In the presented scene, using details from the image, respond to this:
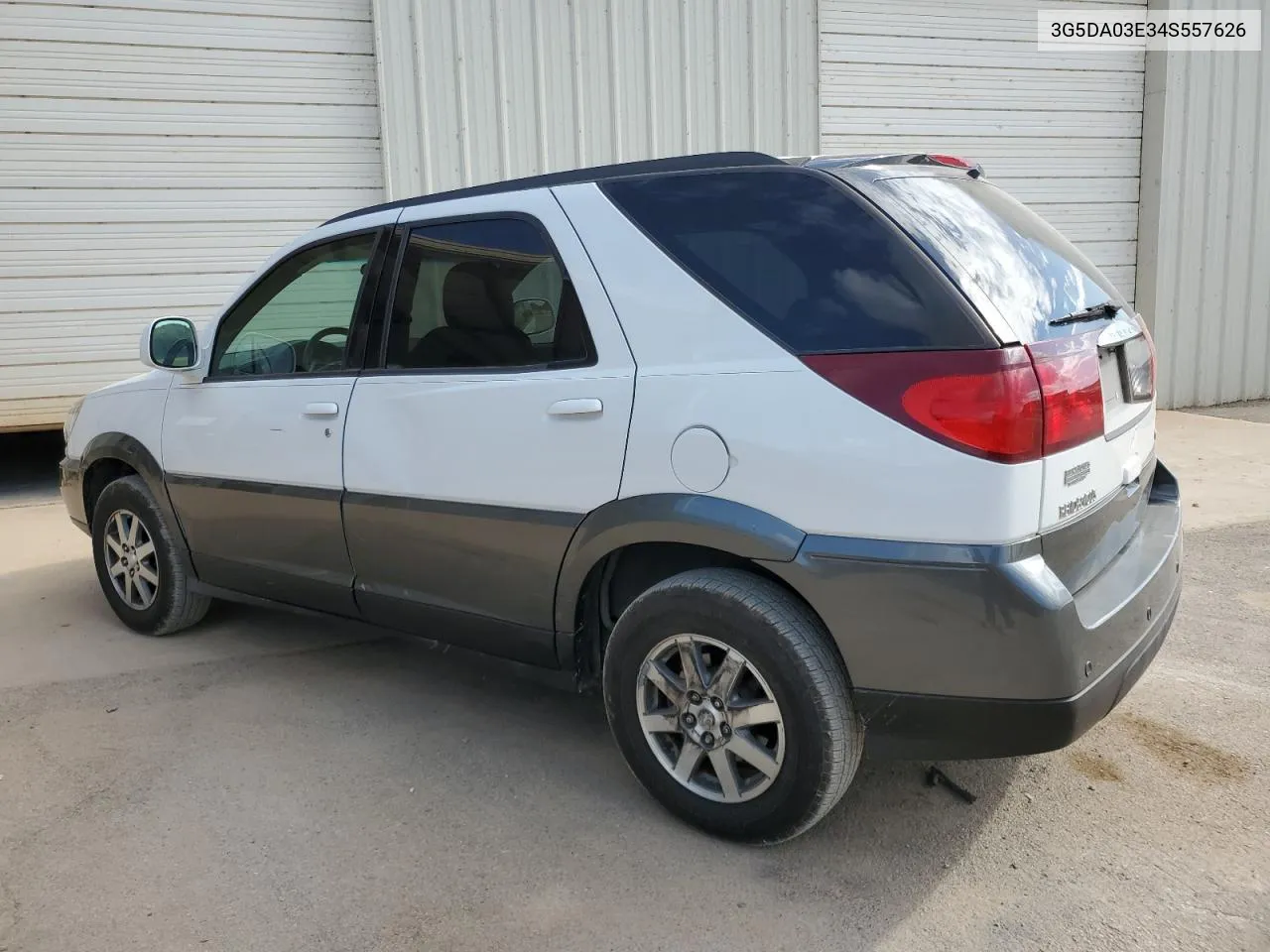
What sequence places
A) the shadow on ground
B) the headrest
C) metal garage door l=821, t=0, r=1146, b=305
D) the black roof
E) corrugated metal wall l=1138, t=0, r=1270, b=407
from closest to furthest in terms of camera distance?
the black roof < the headrest < the shadow on ground < metal garage door l=821, t=0, r=1146, b=305 < corrugated metal wall l=1138, t=0, r=1270, b=407

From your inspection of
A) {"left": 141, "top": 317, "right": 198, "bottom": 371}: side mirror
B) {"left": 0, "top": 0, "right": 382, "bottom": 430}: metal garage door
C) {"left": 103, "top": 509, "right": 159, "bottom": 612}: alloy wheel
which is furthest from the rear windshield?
{"left": 0, "top": 0, "right": 382, "bottom": 430}: metal garage door

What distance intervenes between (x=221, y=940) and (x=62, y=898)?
0.50m

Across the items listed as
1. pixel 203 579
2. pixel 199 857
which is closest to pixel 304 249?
pixel 203 579

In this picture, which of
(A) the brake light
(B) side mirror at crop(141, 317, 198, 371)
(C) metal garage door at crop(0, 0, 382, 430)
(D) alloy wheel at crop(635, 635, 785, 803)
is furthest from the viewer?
(C) metal garage door at crop(0, 0, 382, 430)

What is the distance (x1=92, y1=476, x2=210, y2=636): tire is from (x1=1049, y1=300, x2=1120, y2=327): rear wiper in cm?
351

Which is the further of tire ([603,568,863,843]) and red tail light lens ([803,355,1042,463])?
tire ([603,568,863,843])

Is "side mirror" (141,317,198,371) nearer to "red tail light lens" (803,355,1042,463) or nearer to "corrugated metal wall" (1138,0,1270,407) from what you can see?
"red tail light lens" (803,355,1042,463)

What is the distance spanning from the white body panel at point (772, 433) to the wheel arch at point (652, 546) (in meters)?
0.04

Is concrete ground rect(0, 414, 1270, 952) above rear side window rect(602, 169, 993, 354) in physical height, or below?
below

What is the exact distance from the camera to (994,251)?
8.70ft

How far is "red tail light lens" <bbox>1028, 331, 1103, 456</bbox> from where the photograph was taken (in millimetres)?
2385

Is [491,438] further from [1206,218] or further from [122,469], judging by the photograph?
[1206,218]

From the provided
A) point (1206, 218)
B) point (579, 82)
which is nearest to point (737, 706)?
point (579, 82)

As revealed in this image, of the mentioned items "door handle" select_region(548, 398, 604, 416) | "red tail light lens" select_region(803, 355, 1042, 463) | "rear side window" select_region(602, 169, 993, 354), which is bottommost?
"door handle" select_region(548, 398, 604, 416)
